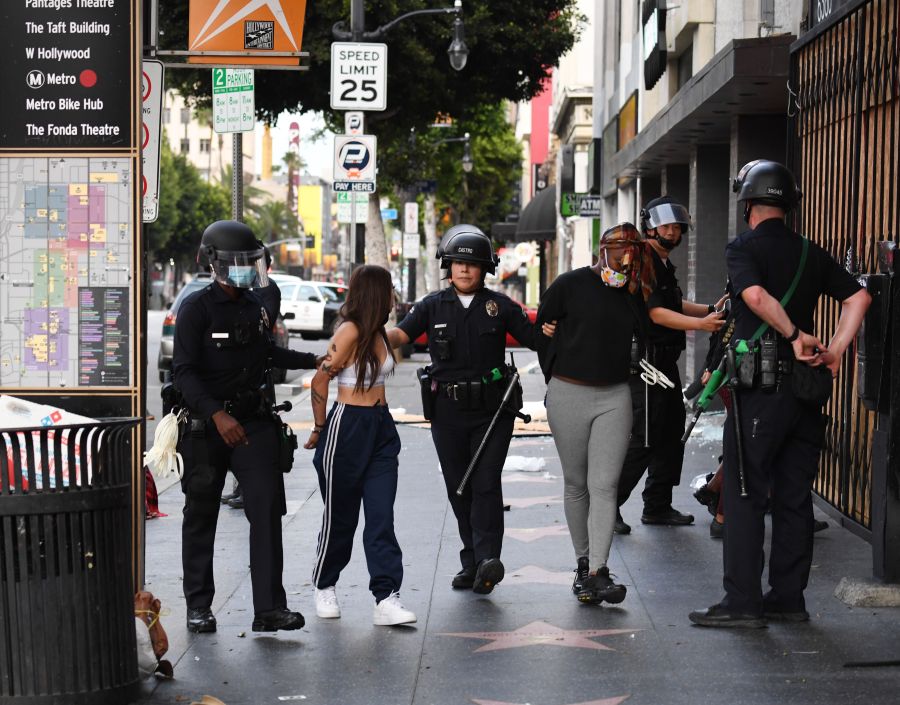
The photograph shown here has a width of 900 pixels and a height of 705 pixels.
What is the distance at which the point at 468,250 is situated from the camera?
7438 millimetres

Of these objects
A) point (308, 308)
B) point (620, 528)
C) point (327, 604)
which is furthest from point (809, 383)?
point (308, 308)

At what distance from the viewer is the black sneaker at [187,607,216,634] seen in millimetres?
6730

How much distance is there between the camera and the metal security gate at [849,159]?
8.25m

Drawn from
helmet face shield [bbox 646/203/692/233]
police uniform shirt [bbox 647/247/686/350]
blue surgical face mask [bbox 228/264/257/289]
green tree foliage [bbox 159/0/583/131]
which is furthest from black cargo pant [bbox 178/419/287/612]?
green tree foliage [bbox 159/0/583/131]

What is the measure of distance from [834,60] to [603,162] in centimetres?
2270

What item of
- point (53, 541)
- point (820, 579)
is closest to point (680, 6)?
point (820, 579)

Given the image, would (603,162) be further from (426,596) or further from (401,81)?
(426,596)

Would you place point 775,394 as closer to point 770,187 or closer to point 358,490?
point 770,187

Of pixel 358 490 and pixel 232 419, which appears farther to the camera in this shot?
pixel 358 490

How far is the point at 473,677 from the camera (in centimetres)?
591

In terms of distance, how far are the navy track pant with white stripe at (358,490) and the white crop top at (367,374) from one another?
0.35ft

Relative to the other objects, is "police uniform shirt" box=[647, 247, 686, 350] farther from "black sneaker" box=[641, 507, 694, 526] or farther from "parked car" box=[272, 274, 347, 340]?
"parked car" box=[272, 274, 347, 340]

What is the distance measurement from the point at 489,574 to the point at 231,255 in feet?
6.68

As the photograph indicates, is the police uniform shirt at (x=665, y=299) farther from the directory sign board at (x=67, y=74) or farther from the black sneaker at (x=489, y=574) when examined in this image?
the directory sign board at (x=67, y=74)
